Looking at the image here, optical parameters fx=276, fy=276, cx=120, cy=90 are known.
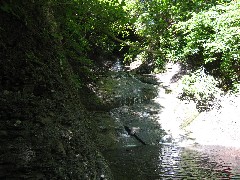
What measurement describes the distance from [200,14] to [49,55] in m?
10.1

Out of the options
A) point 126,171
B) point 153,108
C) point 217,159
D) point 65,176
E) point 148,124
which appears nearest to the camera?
point 65,176

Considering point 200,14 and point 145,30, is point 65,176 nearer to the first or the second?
point 200,14

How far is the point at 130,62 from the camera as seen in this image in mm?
19625

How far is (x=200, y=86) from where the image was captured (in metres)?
12.3

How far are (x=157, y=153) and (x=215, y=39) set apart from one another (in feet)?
18.6

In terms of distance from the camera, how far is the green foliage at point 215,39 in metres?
11.1

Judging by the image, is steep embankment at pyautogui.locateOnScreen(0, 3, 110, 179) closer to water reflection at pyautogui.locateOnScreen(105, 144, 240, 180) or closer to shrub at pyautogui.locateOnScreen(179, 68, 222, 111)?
water reflection at pyautogui.locateOnScreen(105, 144, 240, 180)

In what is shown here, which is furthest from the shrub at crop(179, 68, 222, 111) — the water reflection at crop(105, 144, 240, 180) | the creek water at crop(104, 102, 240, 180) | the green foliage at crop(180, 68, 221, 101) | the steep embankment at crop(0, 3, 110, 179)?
the steep embankment at crop(0, 3, 110, 179)

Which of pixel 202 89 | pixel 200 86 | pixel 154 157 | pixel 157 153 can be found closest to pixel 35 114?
pixel 154 157

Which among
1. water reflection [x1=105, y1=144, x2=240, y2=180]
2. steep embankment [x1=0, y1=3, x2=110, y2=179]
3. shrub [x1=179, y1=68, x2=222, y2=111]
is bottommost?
water reflection [x1=105, y1=144, x2=240, y2=180]

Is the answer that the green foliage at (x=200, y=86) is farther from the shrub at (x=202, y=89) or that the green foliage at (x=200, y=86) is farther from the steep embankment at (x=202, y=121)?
the steep embankment at (x=202, y=121)

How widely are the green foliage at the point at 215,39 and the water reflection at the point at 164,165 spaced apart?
4.64 m

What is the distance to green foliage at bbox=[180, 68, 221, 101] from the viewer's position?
40.0ft

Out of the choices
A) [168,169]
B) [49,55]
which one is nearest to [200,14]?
[168,169]
